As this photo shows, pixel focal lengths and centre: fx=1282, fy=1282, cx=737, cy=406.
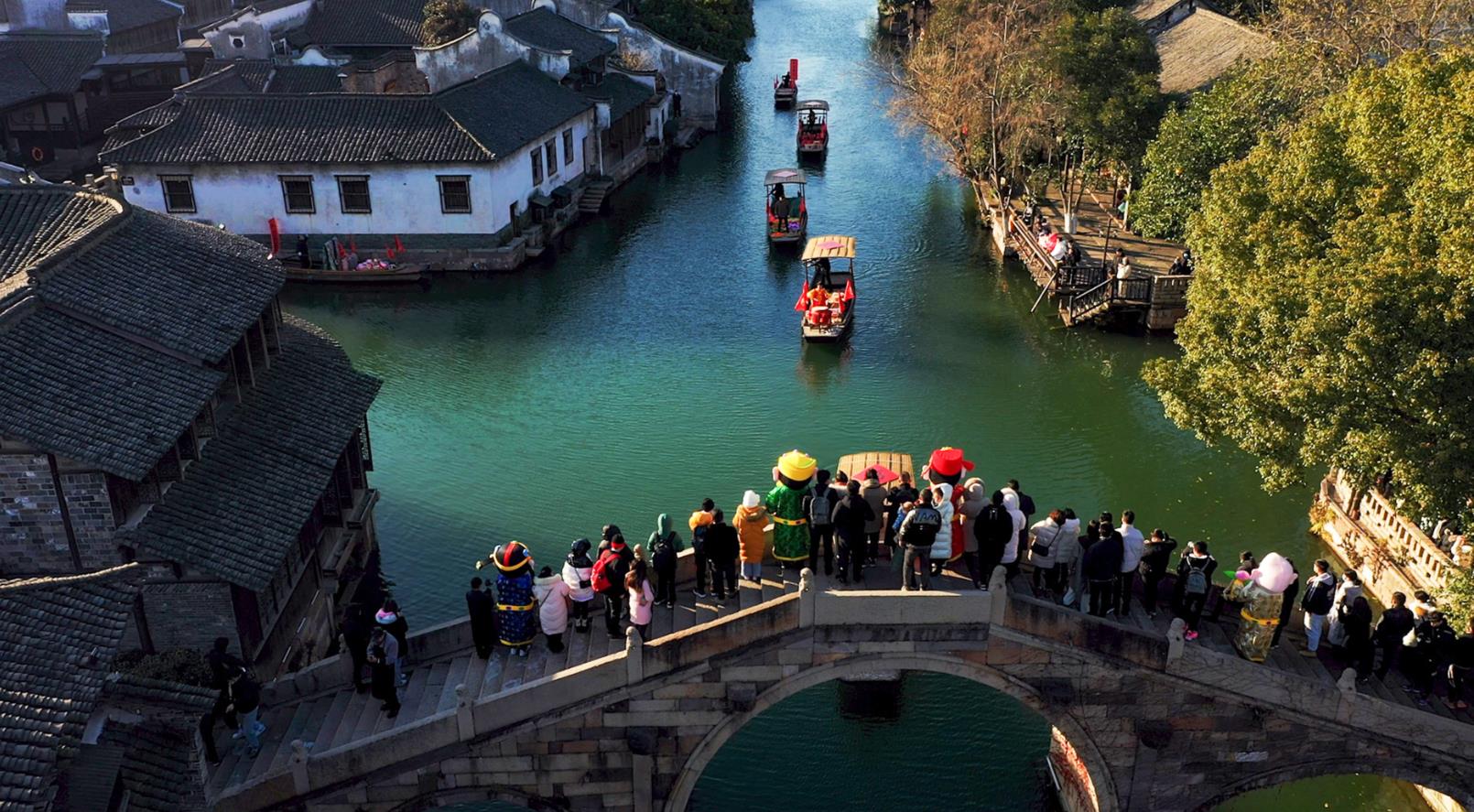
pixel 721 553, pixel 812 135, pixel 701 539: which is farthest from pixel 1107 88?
pixel 701 539

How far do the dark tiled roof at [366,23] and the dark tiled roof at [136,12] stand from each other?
10.1 meters

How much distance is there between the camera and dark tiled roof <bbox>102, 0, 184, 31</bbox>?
72.9 meters

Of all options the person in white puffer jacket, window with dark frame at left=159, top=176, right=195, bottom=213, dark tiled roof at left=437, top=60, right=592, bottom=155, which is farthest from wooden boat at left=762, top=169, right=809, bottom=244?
the person in white puffer jacket

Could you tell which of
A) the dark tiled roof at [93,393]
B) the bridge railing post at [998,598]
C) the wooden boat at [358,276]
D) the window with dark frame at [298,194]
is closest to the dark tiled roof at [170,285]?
the dark tiled roof at [93,393]

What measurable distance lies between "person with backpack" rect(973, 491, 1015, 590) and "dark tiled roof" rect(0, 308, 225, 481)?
13.8 m

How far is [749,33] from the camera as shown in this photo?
321 ft

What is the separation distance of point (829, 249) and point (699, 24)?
36.8m

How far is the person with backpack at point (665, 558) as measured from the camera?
810 inches

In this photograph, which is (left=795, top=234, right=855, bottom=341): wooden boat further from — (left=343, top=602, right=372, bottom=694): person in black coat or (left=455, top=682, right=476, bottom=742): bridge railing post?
(left=455, top=682, right=476, bottom=742): bridge railing post

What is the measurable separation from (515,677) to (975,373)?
2343cm

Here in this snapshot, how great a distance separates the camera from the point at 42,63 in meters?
63.1

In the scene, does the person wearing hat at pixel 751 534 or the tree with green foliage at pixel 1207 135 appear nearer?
the person wearing hat at pixel 751 534

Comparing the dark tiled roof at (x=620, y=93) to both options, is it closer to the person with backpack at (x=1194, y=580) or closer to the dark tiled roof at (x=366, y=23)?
the dark tiled roof at (x=366, y=23)

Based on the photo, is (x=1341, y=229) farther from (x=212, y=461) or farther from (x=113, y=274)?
(x=113, y=274)
